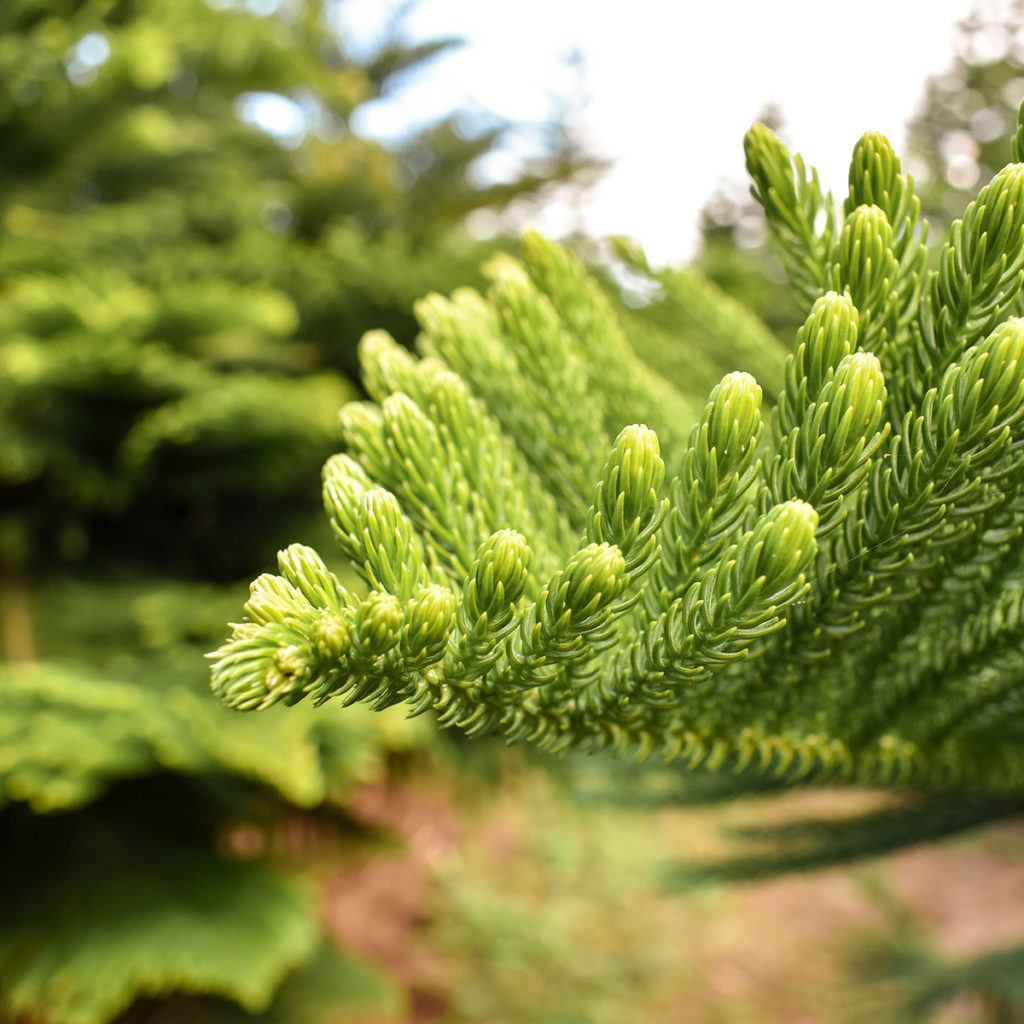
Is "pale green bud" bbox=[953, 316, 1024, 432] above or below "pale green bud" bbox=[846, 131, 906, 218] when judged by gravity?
below

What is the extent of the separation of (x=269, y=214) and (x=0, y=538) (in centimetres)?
145

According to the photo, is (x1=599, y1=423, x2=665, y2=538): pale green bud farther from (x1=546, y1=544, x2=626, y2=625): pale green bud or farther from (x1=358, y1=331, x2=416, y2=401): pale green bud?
(x1=358, y1=331, x2=416, y2=401): pale green bud

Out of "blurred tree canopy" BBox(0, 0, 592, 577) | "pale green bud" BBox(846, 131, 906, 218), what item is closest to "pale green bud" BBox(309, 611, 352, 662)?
"pale green bud" BBox(846, 131, 906, 218)

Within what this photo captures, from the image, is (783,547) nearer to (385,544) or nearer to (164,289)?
(385,544)

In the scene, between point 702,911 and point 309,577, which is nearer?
point 309,577

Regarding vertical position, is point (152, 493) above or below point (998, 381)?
above

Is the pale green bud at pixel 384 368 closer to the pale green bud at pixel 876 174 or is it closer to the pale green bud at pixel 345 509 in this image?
the pale green bud at pixel 345 509

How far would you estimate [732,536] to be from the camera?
35cm

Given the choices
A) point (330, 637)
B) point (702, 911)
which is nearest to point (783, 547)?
point (330, 637)

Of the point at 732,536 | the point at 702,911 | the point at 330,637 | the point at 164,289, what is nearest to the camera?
the point at 330,637

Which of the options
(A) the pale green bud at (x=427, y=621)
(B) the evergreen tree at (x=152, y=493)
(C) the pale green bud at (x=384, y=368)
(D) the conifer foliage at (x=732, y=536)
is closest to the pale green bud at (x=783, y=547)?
(D) the conifer foliage at (x=732, y=536)

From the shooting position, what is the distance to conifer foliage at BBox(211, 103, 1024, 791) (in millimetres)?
272

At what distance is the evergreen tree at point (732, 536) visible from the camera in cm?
27

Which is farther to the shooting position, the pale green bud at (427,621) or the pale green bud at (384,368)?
the pale green bud at (384,368)
